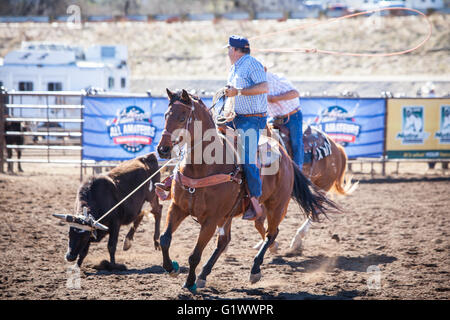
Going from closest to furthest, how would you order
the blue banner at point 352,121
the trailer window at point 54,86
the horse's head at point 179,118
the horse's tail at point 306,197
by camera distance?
the horse's head at point 179,118 < the horse's tail at point 306,197 < the blue banner at point 352,121 < the trailer window at point 54,86

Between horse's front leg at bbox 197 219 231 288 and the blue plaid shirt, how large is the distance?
1.25 m

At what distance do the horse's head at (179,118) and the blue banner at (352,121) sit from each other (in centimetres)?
843

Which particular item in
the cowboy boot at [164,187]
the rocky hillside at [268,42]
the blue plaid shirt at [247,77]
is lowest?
the cowboy boot at [164,187]

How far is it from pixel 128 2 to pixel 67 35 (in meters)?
10.5

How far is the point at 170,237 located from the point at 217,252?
2.39 ft

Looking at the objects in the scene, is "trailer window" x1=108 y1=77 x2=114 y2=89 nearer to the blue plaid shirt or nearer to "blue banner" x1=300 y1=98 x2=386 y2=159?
"blue banner" x1=300 y1=98 x2=386 y2=159

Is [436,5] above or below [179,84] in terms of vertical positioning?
above

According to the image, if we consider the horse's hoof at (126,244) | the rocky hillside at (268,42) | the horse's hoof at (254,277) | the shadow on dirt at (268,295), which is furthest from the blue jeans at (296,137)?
the rocky hillside at (268,42)

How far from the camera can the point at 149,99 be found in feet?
40.9

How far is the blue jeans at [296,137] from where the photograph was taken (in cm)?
727

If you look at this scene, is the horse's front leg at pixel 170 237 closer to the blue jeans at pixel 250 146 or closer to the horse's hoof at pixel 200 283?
the horse's hoof at pixel 200 283

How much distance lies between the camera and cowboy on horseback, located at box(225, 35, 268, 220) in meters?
5.43
